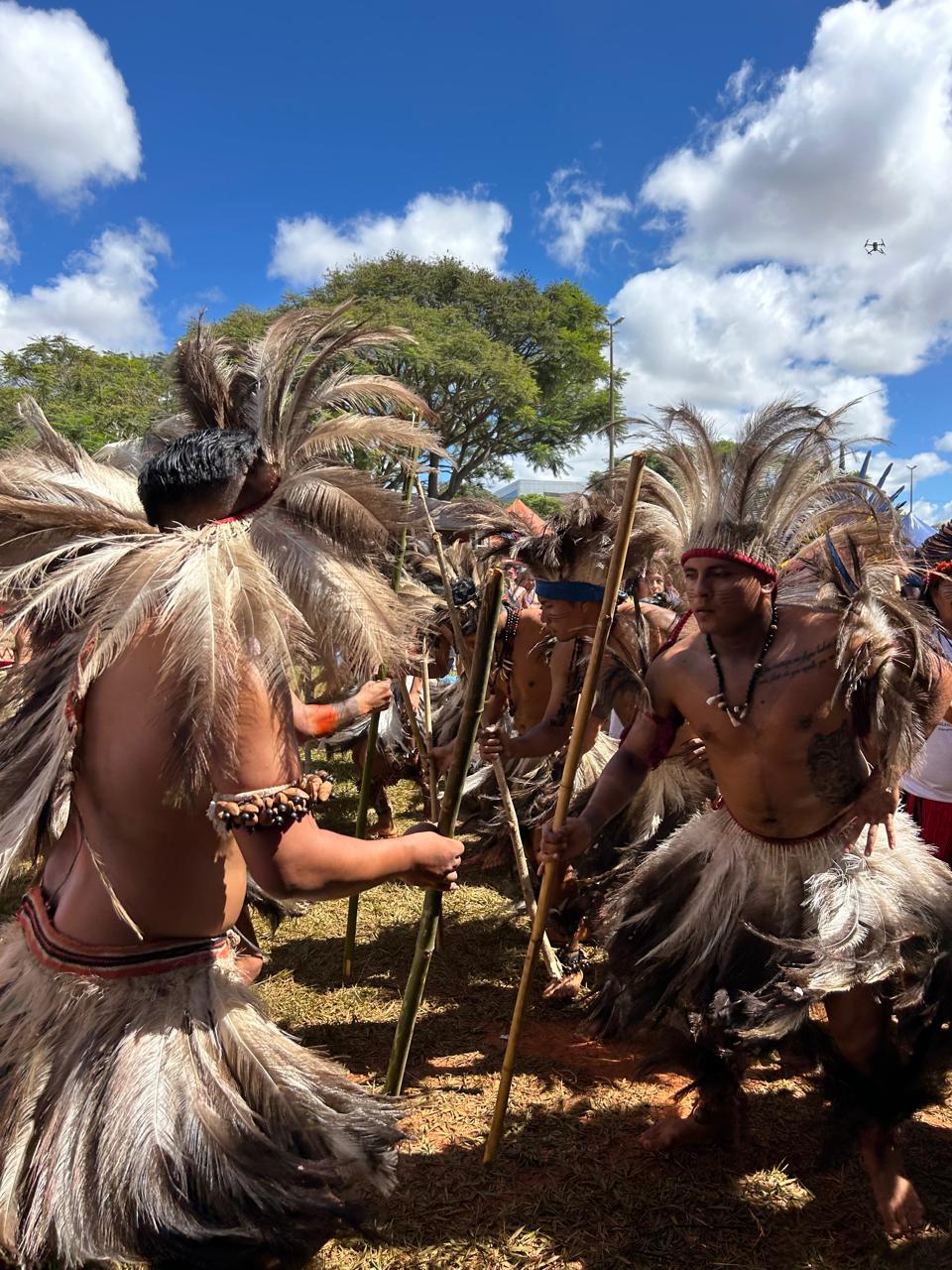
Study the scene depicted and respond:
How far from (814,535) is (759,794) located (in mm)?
957

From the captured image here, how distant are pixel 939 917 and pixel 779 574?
4.11 feet

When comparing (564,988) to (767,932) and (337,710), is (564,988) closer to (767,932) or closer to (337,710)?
(767,932)

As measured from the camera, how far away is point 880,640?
94.8 inches

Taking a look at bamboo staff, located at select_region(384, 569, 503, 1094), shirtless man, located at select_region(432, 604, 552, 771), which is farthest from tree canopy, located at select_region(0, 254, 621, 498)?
bamboo staff, located at select_region(384, 569, 503, 1094)

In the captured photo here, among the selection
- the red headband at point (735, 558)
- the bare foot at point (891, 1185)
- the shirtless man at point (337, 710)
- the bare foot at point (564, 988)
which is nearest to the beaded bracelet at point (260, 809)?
the shirtless man at point (337, 710)

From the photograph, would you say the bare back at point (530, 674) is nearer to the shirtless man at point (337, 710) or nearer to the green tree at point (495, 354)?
the shirtless man at point (337, 710)

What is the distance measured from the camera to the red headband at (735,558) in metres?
2.67

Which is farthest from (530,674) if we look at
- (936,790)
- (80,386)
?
(80,386)

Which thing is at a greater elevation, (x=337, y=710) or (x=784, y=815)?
(x=337, y=710)

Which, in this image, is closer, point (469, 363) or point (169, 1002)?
point (169, 1002)

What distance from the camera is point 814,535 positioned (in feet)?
9.59

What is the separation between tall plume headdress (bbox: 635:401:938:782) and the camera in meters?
2.44

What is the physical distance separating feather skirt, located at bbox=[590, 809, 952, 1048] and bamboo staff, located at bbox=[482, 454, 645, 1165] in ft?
1.52

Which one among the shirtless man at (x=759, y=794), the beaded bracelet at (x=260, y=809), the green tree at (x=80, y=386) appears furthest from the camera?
the green tree at (x=80, y=386)
